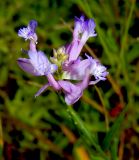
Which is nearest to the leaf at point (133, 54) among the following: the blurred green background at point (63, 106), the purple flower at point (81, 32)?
the blurred green background at point (63, 106)

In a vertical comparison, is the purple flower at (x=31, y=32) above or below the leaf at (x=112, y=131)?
above

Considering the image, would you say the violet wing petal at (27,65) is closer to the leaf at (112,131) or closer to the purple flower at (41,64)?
the purple flower at (41,64)

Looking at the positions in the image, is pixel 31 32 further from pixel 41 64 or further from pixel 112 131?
pixel 112 131

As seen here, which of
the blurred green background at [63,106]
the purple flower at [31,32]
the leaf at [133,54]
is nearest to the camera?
the purple flower at [31,32]

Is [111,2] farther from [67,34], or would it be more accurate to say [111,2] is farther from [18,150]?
Answer: [18,150]

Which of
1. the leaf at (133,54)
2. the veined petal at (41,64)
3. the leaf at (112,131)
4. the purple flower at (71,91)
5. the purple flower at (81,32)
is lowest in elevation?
the leaf at (133,54)

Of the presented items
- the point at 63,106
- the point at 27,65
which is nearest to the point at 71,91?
the point at 27,65

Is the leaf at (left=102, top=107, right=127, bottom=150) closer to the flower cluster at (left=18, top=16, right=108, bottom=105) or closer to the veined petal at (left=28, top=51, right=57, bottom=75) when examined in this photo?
the flower cluster at (left=18, top=16, right=108, bottom=105)
